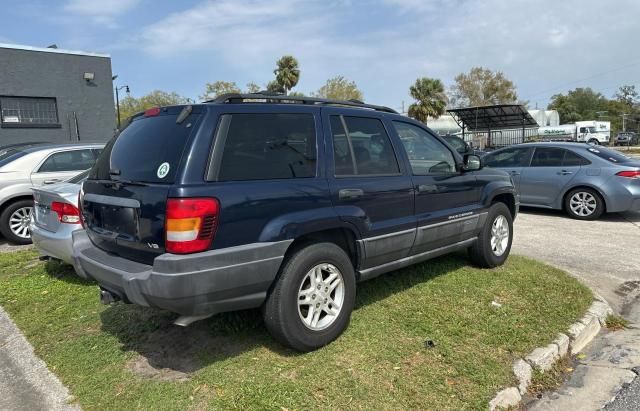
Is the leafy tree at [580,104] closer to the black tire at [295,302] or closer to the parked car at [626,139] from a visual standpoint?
the parked car at [626,139]

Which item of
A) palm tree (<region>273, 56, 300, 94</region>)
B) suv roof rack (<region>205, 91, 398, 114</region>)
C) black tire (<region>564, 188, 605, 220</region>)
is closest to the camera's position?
suv roof rack (<region>205, 91, 398, 114</region>)

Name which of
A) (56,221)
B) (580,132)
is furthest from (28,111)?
(580,132)

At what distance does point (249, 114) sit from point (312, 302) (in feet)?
4.73

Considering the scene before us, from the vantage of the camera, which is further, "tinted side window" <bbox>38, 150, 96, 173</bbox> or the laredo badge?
"tinted side window" <bbox>38, 150, 96, 173</bbox>

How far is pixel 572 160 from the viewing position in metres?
8.91

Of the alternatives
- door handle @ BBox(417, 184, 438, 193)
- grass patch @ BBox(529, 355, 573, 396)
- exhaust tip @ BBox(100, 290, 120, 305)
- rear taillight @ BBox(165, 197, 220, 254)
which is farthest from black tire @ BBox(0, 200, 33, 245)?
grass patch @ BBox(529, 355, 573, 396)

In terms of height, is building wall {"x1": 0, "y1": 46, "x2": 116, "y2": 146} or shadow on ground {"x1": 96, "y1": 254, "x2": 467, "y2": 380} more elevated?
building wall {"x1": 0, "y1": 46, "x2": 116, "y2": 146}

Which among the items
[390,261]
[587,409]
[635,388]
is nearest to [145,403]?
[390,261]

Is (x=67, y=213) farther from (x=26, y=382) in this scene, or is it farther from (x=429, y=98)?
(x=429, y=98)

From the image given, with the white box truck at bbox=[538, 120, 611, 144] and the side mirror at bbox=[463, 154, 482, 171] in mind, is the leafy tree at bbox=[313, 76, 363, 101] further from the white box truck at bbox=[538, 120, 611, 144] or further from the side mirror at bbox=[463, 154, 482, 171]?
the side mirror at bbox=[463, 154, 482, 171]

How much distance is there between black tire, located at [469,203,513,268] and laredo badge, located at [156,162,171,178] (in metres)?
3.57

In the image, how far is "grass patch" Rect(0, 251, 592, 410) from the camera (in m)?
2.96

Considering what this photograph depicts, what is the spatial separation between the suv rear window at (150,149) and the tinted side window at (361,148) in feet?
3.87

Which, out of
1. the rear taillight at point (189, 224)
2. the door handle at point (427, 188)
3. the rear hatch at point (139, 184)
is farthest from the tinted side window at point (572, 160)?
the rear taillight at point (189, 224)
